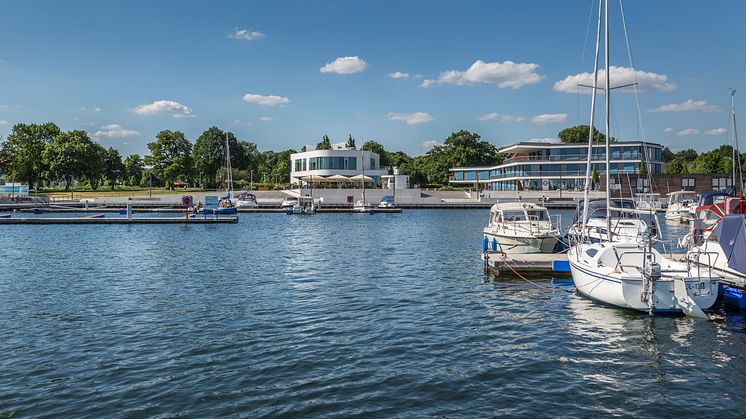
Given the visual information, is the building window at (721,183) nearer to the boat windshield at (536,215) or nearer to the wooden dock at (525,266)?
the boat windshield at (536,215)

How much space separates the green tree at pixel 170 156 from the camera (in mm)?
146000

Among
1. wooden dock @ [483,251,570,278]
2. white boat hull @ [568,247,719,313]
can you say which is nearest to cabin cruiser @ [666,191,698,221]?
wooden dock @ [483,251,570,278]

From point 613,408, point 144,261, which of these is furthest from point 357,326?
point 144,261

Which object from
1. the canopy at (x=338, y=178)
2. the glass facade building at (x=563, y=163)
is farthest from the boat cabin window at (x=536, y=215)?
the glass facade building at (x=563, y=163)

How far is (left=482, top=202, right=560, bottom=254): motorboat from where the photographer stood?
33531 mm

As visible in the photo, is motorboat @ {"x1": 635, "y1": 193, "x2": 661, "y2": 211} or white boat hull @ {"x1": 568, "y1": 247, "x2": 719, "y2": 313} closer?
white boat hull @ {"x1": 568, "y1": 247, "x2": 719, "y2": 313}

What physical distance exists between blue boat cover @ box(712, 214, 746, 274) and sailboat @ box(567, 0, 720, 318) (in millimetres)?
1330

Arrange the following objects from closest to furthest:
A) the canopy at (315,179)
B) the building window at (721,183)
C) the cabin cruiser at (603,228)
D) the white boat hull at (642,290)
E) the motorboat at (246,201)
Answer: the white boat hull at (642,290) < the cabin cruiser at (603,228) < the motorboat at (246,201) < the building window at (721,183) < the canopy at (315,179)

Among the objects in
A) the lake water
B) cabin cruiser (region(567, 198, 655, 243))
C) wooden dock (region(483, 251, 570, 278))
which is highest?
cabin cruiser (region(567, 198, 655, 243))

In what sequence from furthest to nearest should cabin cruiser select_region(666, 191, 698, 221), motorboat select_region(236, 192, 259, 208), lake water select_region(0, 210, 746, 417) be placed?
1. motorboat select_region(236, 192, 259, 208)
2. cabin cruiser select_region(666, 191, 698, 221)
3. lake water select_region(0, 210, 746, 417)

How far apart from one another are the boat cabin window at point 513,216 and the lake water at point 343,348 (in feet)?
25.1

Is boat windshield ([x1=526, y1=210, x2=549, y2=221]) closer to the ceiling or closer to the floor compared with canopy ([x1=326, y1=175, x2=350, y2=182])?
closer to the floor

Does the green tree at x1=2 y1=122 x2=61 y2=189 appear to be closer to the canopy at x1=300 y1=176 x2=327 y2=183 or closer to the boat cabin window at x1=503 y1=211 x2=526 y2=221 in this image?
the canopy at x1=300 y1=176 x2=327 y2=183

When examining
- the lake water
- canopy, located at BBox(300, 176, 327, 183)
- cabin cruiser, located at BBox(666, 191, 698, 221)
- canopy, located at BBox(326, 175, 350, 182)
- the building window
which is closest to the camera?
the lake water
